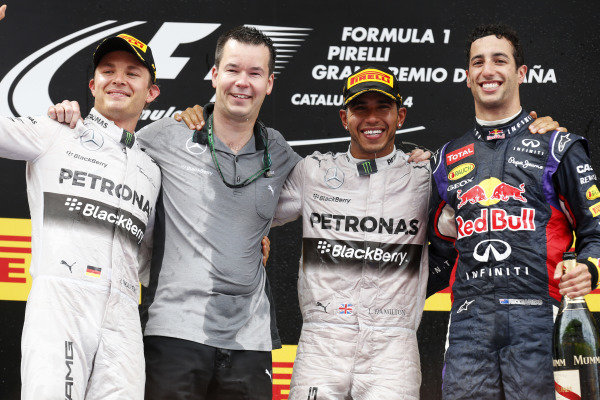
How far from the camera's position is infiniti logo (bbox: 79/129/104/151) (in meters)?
2.32

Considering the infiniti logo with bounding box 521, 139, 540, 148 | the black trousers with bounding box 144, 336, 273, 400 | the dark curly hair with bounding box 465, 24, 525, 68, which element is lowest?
the black trousers with bounding box 144, 336, 273, 400

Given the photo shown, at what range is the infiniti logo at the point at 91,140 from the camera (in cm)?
232

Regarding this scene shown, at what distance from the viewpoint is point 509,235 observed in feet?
7.55

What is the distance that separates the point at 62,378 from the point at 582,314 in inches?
61.4

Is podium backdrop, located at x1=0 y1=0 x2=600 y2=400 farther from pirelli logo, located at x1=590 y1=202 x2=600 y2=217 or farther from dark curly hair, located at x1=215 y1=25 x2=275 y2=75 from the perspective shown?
pirelli logo, located at x1=590 y1=202 x2=600 y2=217

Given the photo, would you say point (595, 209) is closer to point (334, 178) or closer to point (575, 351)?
point (575, 351)

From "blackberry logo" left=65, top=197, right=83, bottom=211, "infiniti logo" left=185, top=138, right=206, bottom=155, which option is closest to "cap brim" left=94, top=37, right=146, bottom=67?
"infiniti logo" left=185, top=138, right=206, bottom=155

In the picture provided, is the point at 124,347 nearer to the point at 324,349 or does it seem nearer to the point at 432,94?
the point at 324,349

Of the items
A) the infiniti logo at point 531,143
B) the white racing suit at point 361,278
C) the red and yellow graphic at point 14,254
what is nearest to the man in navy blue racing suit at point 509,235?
the infiniti logo at point 531,143

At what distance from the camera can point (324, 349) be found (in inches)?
97.4

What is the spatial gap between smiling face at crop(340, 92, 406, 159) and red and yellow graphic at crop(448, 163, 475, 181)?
0.29m

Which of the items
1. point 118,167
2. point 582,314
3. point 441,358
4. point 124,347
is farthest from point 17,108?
point 582,314

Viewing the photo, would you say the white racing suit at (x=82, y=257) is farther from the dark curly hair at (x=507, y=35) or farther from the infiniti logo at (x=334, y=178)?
the dark curly hair at (x=507, y=35)

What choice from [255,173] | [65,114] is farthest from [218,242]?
[65,114]
